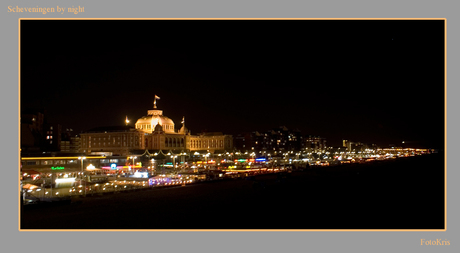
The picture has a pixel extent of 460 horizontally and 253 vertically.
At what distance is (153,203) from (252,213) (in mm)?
6182

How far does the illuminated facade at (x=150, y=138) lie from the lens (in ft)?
248

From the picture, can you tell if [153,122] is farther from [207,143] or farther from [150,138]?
[207,143]

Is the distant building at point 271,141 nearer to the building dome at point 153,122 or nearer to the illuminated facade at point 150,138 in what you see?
the illuminated facade at point 150,138

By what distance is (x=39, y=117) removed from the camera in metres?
73.5

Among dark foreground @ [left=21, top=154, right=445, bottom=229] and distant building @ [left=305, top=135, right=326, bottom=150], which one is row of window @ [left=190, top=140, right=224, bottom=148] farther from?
distant building @ [left=305, top=135, right=326, bottom=150]

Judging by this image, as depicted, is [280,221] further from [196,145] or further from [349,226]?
[196,145]

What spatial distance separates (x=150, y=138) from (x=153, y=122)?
6.33 meters

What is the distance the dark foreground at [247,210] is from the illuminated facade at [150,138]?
1874 inches

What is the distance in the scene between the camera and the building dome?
85.8 meters

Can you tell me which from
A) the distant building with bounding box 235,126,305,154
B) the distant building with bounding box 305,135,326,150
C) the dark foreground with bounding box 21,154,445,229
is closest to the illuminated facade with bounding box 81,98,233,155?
the distant building with bounding box 235,126,305,154

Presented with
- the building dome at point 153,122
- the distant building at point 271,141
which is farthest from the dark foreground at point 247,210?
the distant building at point 271,141
